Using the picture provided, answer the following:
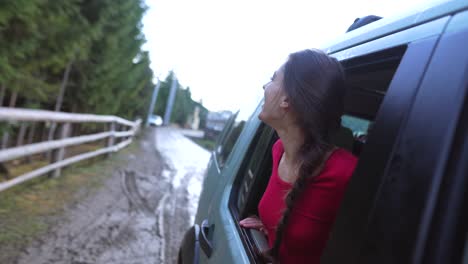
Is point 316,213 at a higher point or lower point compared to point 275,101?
lower

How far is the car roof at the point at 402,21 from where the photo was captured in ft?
3.18

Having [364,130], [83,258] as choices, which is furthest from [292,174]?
[83,258]

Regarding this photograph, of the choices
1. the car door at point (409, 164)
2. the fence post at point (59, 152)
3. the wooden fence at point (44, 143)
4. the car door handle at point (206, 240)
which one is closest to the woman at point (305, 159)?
the car door at point (409, 164)

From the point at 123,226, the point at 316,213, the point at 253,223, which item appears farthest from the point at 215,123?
the point at 316,213

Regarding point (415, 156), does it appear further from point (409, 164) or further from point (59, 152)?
point (59, 152)

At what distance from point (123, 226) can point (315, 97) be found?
4.17 meters

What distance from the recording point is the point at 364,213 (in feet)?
2.95

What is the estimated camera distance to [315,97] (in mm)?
1428

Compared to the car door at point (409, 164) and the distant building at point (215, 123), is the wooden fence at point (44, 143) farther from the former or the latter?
the distant building at point (215, 123)

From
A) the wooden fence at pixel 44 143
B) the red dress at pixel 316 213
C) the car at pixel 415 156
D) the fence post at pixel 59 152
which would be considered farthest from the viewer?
the fence post at pixel 59 152

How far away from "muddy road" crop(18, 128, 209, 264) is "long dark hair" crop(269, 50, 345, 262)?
3.09 m

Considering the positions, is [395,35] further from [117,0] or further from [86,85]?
[86,85]

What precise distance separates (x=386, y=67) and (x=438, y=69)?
41 centimetres

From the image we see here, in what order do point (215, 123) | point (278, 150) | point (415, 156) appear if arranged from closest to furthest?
point (415, 156) < point (278, 150) < point (215, 123)
